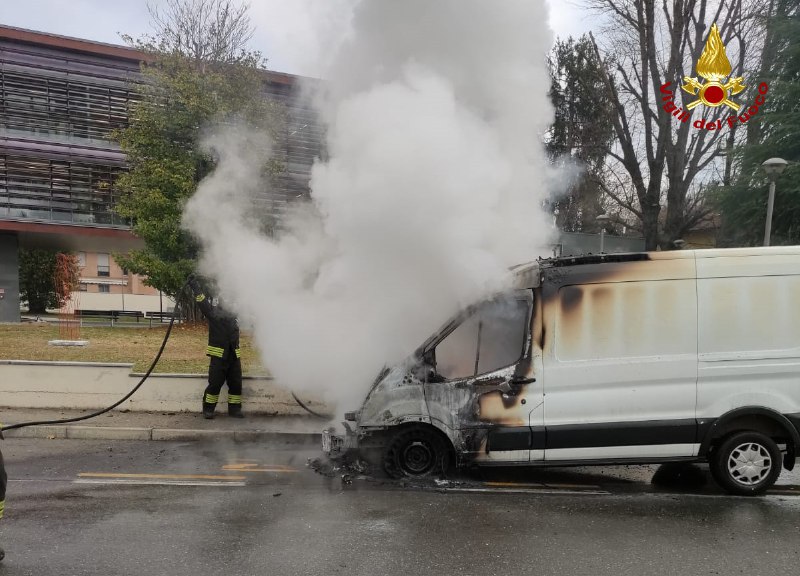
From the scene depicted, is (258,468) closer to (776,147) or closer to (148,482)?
(148,482)

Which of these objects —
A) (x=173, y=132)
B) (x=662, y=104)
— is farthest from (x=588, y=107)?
(x=173, y=132)

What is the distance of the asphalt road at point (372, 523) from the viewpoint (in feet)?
11.9

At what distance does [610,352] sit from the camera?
4953 millimetres

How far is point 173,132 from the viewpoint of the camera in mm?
14523

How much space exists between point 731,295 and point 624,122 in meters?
15.8

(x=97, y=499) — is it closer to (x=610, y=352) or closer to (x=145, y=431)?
(x=145, y=431)

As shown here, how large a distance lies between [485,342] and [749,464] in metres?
2.45

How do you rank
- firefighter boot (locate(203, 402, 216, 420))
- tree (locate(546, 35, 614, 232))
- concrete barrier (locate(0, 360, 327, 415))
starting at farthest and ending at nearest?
tree (locate(546, 35, 614, 232)), concrete barrier (locate(0, 360, 327, 415)), firefighter boot (locate(203, 402, 216, 420))

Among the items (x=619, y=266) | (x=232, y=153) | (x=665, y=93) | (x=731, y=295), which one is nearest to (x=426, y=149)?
(x=619, y=266)

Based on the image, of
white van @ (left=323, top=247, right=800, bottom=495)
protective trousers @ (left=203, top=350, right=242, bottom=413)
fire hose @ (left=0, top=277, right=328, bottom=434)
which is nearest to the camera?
white van @ (left=323, top=247, right=800, bottom=495)

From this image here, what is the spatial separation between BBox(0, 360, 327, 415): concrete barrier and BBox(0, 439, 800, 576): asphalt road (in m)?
2.27

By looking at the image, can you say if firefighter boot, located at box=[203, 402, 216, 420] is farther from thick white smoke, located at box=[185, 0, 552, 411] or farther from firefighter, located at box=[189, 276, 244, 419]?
thick white smoke, located at box=[185, 0, 552, 411]

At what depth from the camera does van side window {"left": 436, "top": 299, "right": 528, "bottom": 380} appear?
508cm

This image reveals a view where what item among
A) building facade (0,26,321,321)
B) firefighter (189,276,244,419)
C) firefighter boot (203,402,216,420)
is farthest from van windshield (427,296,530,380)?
building facade (0,26,321,321)
